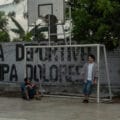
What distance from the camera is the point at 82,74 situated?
15.5 meters

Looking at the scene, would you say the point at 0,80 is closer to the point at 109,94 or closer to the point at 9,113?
Answer: the point at 109,94

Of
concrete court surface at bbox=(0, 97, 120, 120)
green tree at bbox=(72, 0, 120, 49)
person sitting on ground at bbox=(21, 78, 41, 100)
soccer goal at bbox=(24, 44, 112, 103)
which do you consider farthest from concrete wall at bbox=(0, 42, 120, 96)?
person sitting on ground at bbox=(21, 78, 41, 100)

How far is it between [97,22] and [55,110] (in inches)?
159

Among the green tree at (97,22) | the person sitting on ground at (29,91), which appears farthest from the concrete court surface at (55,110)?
the green tree at (97,22)

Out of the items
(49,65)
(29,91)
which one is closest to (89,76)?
(29,91)

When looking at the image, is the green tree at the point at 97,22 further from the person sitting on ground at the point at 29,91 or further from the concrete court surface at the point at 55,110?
the person sitting on ground at the point at 29,91

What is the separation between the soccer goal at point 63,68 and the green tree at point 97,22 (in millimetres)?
403

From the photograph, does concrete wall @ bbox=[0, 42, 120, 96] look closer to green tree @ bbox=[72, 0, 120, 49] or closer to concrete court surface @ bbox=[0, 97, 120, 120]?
green tree @ bbox=[72, 0, 120, 49]

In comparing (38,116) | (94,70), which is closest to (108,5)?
(94,70)

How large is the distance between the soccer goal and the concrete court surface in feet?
2.70

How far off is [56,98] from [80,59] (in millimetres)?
1657

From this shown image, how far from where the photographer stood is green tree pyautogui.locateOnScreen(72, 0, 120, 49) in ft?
49.9

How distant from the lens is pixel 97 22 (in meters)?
15.7

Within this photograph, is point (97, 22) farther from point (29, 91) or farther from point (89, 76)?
point (29, 91)
